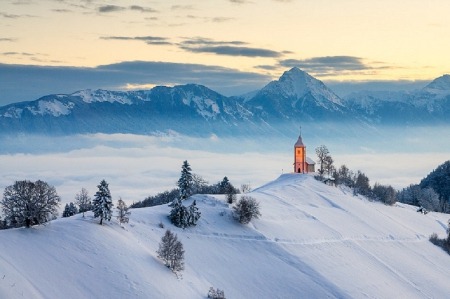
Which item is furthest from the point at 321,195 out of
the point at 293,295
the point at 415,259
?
the point at 293,295

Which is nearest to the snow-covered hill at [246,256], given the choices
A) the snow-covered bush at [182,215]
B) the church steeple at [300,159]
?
the snow-covered bush at [182,215]

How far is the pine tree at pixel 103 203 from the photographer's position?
7856cm

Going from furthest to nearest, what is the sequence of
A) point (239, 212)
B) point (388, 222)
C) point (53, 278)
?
point (388, 222), point (239, 212), point (53, 278)

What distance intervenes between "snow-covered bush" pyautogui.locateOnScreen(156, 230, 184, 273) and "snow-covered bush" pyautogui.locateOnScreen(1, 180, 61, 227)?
13.1 m

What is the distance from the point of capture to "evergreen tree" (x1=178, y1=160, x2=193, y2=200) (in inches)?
3900

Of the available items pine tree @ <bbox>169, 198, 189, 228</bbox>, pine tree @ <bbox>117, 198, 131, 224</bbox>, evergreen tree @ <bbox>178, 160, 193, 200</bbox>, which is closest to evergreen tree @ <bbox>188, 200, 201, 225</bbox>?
pine tree @ <bbox>169, 198, 189, 228</bbox>

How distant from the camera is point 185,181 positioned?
99562 millimetres

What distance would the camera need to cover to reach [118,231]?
256ft

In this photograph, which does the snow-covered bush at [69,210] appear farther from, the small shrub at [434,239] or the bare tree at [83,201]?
the small shrub at [434,239]

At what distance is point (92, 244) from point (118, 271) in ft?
18.8

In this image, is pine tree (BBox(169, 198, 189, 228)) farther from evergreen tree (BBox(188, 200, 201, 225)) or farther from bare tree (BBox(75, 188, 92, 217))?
bare tree (BBox(75, 188, 92, 217))

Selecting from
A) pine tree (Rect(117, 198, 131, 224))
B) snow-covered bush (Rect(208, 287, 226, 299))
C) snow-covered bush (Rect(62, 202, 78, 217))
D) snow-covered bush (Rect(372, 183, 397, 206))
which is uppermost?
pine tree (Rect(117, 198, 131, 224))

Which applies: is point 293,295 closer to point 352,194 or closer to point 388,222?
point 388,222

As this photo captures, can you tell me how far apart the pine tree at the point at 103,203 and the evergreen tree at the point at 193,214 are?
13.6 m
